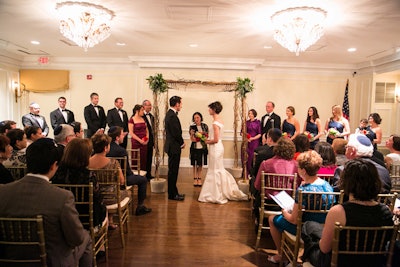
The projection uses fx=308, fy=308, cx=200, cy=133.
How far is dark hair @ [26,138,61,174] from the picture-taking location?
1759 millimetres

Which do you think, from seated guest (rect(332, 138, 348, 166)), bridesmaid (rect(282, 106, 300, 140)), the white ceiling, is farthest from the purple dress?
seated guest (rect(332, 138, 348, 166))

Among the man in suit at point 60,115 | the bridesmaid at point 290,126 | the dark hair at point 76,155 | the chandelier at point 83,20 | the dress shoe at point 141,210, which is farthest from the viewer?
the man in suit at point 60,115

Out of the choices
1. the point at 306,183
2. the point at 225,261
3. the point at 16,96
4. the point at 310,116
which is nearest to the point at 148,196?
the point at 225,261

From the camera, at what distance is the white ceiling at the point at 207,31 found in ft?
12.2

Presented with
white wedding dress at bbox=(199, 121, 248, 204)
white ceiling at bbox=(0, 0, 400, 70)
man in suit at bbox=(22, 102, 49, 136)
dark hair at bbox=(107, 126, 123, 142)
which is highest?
white ceiling at bbox=(0, 0, 400, 70)

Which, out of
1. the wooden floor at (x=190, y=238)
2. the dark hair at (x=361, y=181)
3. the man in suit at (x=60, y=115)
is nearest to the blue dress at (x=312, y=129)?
the wooden floor at (x=190, y=238)

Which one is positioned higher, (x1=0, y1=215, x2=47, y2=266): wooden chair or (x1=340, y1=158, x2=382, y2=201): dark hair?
(x1=340, y1=158, x2=382, y2=201): dark hair

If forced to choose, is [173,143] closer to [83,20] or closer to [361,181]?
[83,20]

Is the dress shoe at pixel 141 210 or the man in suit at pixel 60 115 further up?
the man in suit at pixel 60 115

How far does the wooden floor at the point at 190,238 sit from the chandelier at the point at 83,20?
2.56 meters

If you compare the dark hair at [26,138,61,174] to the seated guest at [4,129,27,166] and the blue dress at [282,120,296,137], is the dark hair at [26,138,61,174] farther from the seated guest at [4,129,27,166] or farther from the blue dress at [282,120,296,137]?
the blue dress at [282,120,296,137]

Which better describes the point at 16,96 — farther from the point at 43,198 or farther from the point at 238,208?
the point at 43,198

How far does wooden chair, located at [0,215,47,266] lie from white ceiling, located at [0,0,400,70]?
2822mm

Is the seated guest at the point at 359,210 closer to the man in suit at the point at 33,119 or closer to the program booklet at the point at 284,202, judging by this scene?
the program booklet at the point at 284,202
